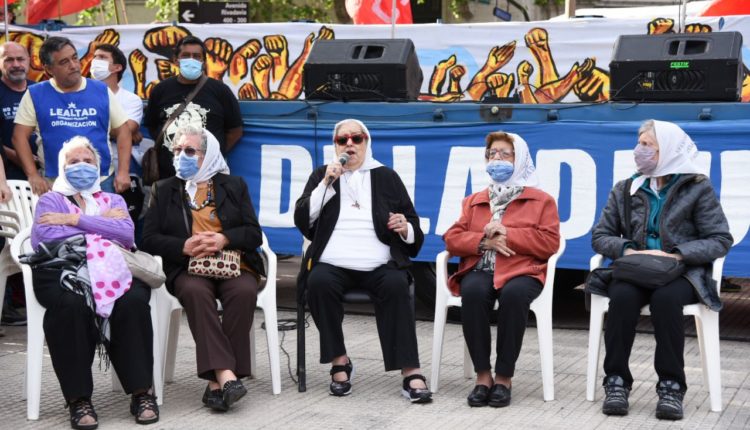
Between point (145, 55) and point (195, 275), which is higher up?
point (145, 55)

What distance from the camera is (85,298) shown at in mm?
5645

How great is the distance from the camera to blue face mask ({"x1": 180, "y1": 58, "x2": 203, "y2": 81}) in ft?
26.8

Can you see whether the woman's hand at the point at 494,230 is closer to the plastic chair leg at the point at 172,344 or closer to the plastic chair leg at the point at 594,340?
the plastic chair leg at the point at 594,340

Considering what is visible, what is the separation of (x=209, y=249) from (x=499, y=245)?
147cm

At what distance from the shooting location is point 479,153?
8109mm

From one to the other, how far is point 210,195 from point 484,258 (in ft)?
4.82

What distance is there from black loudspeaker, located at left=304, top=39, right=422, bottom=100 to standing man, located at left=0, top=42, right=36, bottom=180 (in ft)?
6.40

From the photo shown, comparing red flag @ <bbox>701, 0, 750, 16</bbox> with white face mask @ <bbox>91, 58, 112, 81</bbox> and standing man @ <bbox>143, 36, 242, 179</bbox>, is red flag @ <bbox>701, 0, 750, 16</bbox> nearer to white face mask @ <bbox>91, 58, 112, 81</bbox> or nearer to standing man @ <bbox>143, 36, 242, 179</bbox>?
standing man @ <bbox>143, 36, 242, 179</bbox>

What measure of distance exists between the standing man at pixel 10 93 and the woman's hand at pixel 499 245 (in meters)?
3.49

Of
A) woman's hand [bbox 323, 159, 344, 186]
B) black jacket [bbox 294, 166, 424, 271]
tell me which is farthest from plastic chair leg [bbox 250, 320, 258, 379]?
woman's hand [bbox 323, 159, 344, 186]

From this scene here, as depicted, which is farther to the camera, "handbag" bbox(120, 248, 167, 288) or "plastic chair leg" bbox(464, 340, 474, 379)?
"plastic chair leg" bbox(464, 340, 474, 379)

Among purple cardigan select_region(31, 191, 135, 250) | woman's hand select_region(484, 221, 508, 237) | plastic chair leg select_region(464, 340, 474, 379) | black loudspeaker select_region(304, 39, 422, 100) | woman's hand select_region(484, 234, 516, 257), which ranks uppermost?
black loudspeaker select_region(304, 39, 422, 100)

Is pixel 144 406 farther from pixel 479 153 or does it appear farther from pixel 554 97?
pixel 554 97

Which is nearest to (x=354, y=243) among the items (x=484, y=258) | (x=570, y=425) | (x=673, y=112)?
(x=484, y=258)
